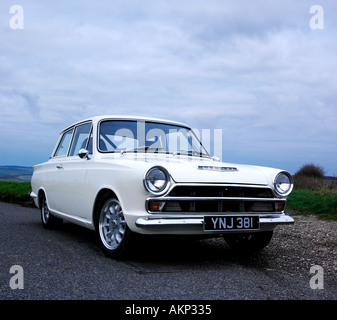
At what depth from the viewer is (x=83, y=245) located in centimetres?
556

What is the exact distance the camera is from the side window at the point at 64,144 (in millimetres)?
6844

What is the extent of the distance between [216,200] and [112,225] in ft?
4.12

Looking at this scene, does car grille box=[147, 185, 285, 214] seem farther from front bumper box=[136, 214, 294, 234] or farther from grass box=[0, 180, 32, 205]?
grass box=[0, 180, 32, 205]

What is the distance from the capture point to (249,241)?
5.31 metres

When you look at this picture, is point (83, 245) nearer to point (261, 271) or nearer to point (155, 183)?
point (155, 183)

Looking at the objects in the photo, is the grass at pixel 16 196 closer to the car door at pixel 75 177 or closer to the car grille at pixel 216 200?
the car door at pixel 75 177

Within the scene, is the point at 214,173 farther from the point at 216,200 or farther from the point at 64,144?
the point at 64,144

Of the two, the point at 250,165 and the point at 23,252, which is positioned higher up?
the point at 250,165

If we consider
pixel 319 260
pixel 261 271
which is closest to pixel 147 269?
pixel 261 271

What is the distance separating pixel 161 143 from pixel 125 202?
64.7 inches

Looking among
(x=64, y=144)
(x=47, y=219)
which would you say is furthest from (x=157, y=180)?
(x=47, y=219)

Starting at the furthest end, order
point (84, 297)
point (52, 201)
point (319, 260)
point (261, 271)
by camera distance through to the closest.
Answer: point (52, 201) < point (319, 260) < point (261, 271) < point (84, 297)
